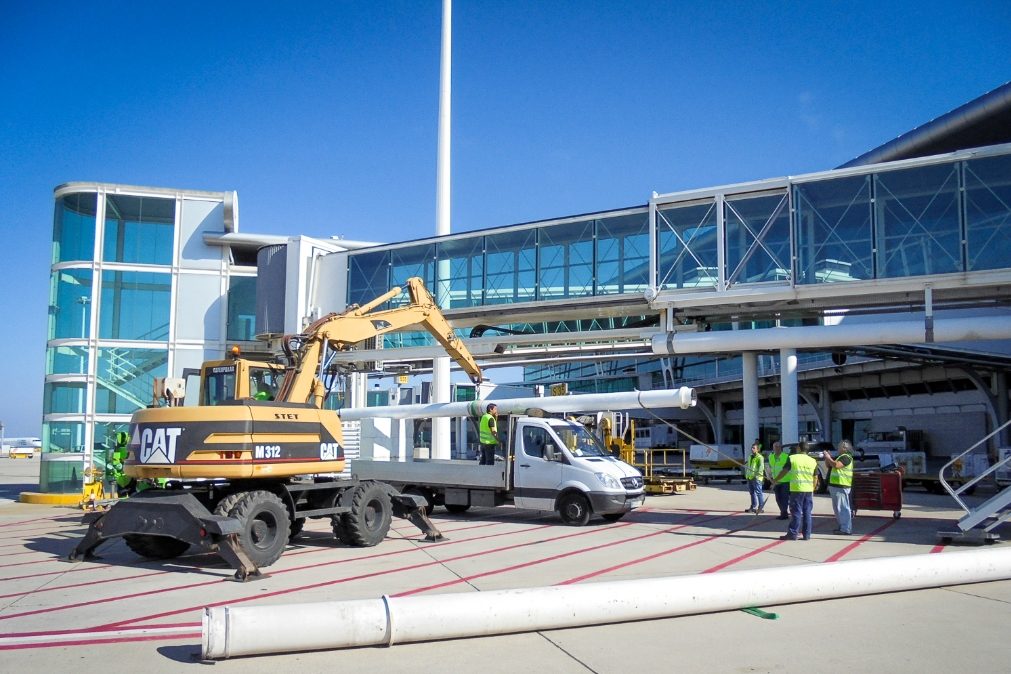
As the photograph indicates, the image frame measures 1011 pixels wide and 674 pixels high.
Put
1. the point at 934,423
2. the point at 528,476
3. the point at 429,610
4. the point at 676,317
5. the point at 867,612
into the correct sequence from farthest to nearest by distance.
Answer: the point at 934,423
the point at 676,317
the point at 528,476
the point at 867,612
the point at 429,610

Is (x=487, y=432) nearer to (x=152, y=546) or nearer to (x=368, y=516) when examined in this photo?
(x=368, y=516)

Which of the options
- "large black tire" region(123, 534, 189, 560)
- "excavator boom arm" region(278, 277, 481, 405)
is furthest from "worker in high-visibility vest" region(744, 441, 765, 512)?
"large black tire" region(123, 534, 189, 560)

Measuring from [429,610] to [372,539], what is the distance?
6995 millimetres

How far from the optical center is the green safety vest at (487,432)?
1870 centimetres

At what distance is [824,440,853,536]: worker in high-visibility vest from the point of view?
15414 mm

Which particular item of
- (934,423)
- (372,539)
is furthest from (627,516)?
(934,423)

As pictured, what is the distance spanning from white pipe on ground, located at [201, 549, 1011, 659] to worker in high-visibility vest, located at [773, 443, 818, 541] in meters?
4.29

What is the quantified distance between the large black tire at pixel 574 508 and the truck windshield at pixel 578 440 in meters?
0.95

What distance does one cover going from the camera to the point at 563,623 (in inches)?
316

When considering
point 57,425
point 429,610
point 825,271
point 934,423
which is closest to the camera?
point 429,610

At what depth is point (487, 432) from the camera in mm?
18719

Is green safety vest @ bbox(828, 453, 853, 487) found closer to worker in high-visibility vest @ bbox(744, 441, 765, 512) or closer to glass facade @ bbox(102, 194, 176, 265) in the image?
worker in high-visibility vest @ bbox(744, 441, 765, 512)

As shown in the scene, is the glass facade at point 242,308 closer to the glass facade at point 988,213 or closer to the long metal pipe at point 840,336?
the long metal pipe at point 840,336

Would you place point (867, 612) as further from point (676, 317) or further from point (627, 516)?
point (676, 317)
